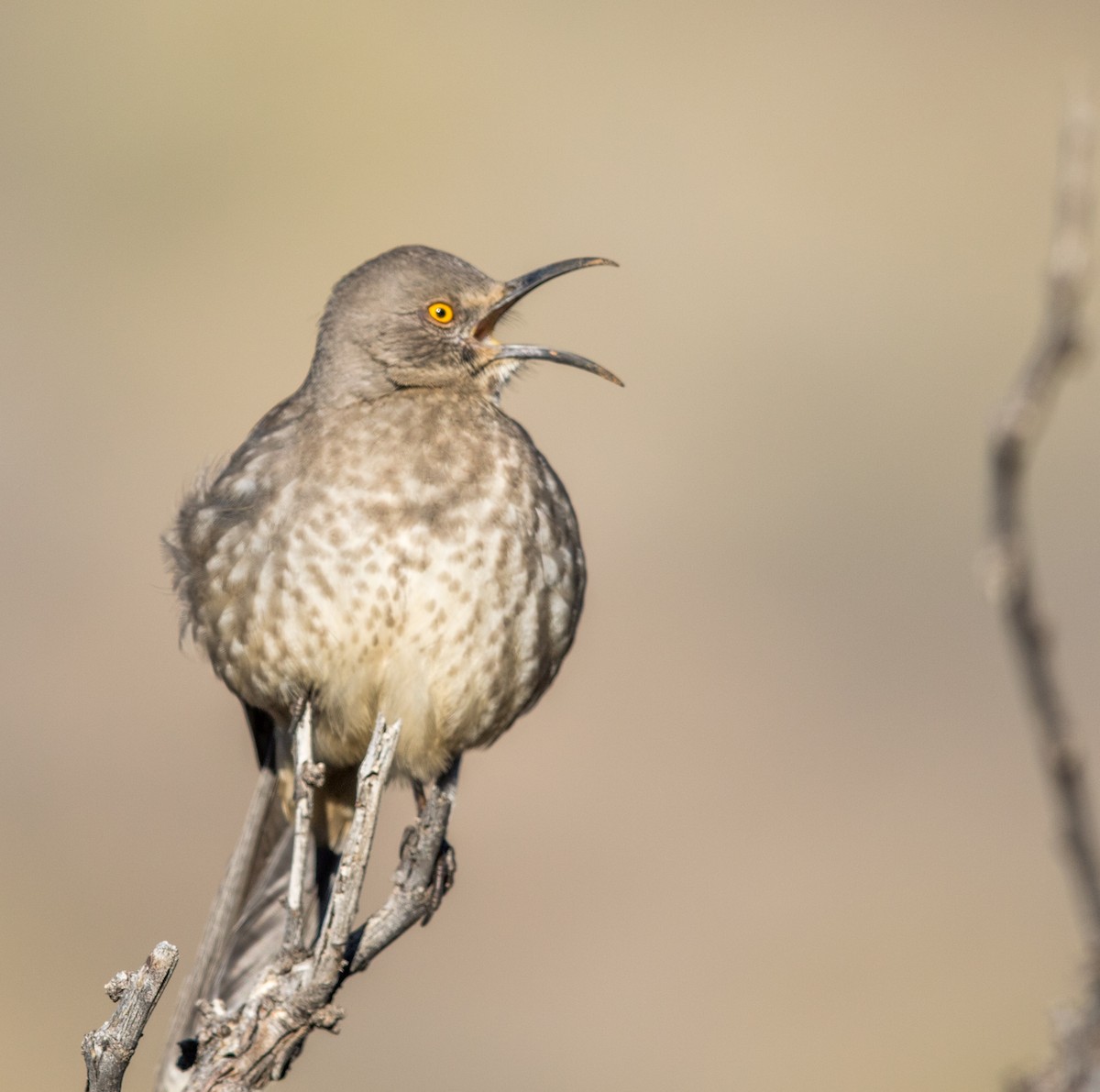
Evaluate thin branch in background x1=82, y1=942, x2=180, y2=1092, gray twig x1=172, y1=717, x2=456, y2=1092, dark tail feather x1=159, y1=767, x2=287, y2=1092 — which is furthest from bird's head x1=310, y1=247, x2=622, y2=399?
thin branch in background x1=82, y1=942, x2=180, y2=1092

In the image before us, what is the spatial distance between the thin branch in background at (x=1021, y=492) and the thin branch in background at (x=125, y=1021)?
8.68ft

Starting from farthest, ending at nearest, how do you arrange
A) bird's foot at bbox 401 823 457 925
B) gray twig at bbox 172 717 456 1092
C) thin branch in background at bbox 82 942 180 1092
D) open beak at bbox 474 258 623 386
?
1. open beak at bbox 474 258 623 386
2. bird's foot at bbox 401 823 457 925
3. gray twig at bbox 172 717 456 1092
4. thin branch in background at bbox 82 942 180 1092

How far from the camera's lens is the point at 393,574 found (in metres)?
5.15

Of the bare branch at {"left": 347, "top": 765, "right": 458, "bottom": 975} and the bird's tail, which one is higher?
the bird's tail

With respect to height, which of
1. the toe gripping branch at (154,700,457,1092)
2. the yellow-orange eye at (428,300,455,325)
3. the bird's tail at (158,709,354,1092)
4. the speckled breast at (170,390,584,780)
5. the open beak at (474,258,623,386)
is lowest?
the toe gripping branch at (154,700,457,1092)

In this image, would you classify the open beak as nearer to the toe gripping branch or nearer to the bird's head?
the bird's head

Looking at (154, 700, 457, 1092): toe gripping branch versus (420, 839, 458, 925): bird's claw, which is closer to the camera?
(154, 700, 457, 1092): toe gripping branch

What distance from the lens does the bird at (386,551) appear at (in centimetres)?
518

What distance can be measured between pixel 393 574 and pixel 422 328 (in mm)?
969

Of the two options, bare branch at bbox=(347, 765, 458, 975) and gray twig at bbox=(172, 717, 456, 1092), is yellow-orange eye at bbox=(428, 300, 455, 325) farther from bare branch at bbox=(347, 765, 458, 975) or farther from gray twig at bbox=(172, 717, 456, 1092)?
gray twig at bbox=(172, 717, 456, 1092)

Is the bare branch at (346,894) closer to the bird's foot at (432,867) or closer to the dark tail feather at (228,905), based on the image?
the bird's foot at (432,867)

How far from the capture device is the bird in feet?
17.0

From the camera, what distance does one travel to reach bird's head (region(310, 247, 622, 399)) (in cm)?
568

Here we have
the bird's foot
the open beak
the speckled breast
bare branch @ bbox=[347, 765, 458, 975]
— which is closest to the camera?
bare branch @ bbox=[347, 765, 458, 975]
